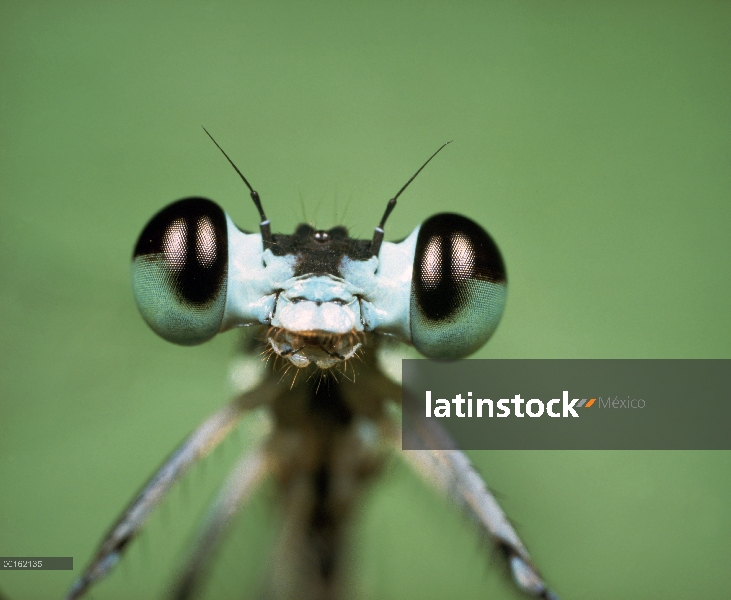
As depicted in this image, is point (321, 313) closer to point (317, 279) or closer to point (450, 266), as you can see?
point (317, 279)

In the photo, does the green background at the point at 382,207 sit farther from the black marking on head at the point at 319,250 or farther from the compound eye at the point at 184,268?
the black marking on head at the point at 319,250

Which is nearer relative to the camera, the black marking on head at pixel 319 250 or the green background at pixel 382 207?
the black marking on head at pixel 319 250

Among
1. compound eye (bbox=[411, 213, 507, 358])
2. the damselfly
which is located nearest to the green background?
the damselfly

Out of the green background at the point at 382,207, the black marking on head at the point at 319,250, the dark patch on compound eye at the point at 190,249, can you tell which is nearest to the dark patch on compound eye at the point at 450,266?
the black marking on head at the point at 319,250

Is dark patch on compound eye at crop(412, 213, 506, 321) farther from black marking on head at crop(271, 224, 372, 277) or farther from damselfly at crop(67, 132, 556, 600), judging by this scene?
black marking on head at crop(271, 224, 372, 277)

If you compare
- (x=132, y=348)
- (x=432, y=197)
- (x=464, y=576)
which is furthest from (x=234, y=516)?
(x=432, y=197)

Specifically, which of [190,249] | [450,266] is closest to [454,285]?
[450,266]

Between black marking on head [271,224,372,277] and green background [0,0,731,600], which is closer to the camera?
black marking on head [271,224,372,277]
